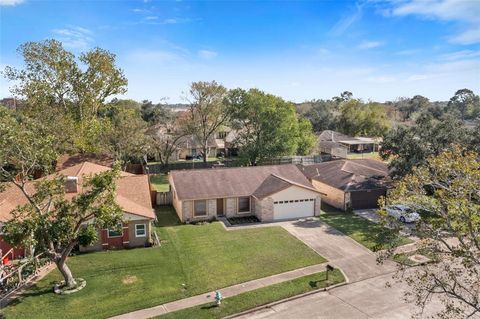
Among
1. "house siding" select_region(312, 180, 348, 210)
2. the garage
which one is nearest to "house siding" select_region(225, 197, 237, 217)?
"house siding" select_region(312, 180, 348, 210)

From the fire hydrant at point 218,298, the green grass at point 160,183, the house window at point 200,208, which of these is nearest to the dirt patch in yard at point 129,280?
the fire hydrant at point 218,298

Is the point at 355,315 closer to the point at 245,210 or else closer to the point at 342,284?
the point at 342,284

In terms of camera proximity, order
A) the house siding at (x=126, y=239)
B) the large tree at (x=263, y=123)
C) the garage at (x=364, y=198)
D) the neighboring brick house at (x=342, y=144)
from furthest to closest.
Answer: the neighboring brick house at (x=342, y=144) → the large tree at (x=263, y=123) → the garage at (x=364, y=198) → the house siding at (x=126, y=239)

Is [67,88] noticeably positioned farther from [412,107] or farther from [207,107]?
[412,107]

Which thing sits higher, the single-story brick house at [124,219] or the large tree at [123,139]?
the large tree at [123,139]

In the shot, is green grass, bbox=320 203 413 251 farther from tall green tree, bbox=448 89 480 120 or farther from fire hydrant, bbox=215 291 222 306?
tall green tree, bbox=448 89 480 120

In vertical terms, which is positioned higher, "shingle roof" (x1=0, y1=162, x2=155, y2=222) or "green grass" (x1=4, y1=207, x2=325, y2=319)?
"shingle roof" (x1=0, y1=162, x2=155, y2=222)

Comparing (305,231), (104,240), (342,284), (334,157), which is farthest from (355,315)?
(334,157)

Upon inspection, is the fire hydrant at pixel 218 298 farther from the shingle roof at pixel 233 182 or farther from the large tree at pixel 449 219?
the shingle roof at pixel 233 182
